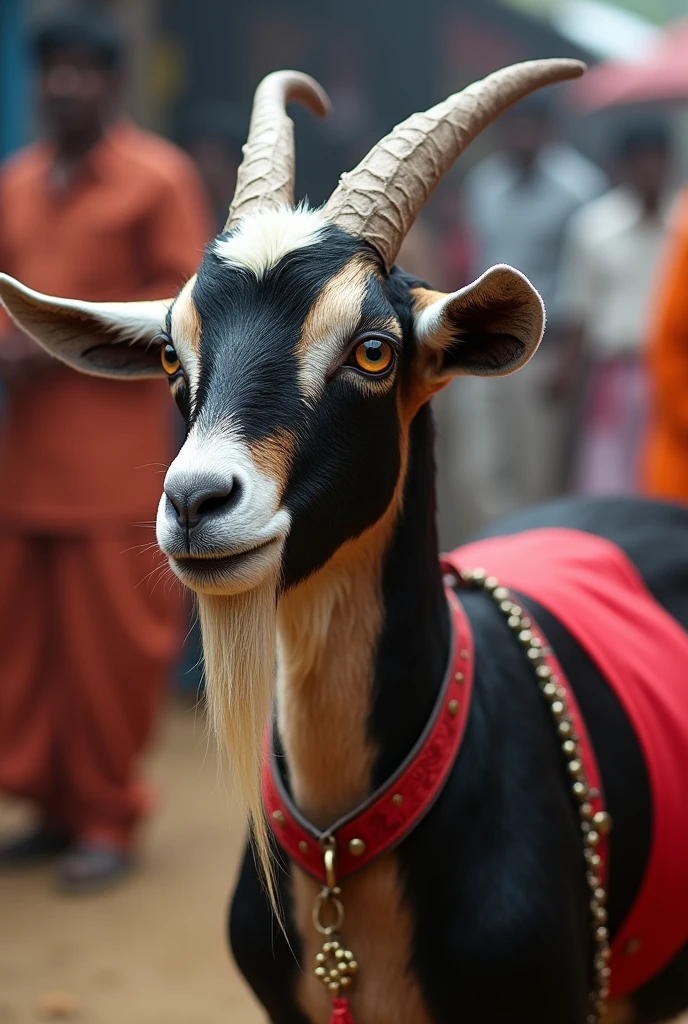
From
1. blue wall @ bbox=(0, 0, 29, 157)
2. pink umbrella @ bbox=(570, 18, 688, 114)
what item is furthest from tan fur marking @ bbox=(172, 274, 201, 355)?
pink umbrella @ bbox=(570, 18, 688, 114)

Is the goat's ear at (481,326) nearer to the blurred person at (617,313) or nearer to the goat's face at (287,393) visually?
the goat's face at (287,393)

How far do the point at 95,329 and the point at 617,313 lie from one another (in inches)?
167

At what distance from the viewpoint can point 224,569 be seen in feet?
5.89

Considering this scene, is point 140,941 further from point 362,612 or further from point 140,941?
point 362,612

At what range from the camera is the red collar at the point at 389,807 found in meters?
2.08

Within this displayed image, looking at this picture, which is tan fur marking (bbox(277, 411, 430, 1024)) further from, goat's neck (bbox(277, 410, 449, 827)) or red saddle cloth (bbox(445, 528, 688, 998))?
red saddle cloth (bbox(445, 528, 688, 998))

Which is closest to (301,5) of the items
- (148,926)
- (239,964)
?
(148,926)

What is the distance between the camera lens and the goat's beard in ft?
A: 6.24

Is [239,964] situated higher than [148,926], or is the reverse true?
[239,964]

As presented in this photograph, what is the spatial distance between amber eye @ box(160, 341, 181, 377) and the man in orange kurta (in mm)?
2356

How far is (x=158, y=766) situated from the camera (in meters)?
5.59

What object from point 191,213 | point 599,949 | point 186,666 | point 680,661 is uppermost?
point 191,213

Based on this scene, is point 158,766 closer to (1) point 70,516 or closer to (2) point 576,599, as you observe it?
(1) point 70,516

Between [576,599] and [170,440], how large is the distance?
3.48 m
